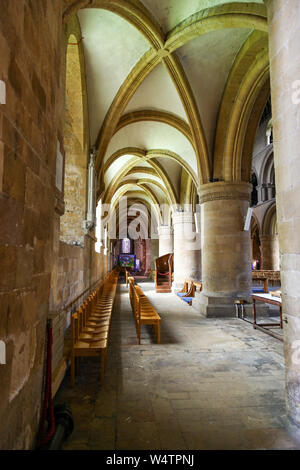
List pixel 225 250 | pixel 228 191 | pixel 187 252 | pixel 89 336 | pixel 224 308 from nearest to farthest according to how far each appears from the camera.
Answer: pixel 89 336, pixel 224 308, pixel 225 250, pixel 228 191, pixel 187 252

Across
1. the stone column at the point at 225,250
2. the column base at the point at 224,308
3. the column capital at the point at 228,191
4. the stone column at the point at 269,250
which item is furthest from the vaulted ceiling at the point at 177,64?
the stone column at the point at 269,250

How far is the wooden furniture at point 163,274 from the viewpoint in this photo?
13195 millimetres

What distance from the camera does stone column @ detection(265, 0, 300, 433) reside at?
2428mm

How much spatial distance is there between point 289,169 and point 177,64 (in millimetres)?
5552

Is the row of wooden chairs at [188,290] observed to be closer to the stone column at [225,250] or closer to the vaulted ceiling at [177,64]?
the stone column at [225,250]

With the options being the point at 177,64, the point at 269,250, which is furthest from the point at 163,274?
the point at 269,250

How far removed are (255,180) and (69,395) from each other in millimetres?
21812

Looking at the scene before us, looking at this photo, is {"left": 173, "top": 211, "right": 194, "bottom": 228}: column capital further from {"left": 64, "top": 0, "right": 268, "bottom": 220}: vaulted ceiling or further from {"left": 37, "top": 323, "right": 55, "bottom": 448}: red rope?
{"left": 37, "top": 323, "right": 55, "bottom": 448}: red rope

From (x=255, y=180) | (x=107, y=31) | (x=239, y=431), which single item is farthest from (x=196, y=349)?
(x=255, y=180)

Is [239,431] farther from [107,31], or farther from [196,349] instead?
[107,31]

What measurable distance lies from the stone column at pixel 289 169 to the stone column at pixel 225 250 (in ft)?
15.0

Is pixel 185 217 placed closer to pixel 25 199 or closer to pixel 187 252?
pixel 187 252

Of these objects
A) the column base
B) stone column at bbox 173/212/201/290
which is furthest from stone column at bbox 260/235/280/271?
the column base

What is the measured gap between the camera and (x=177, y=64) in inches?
263
